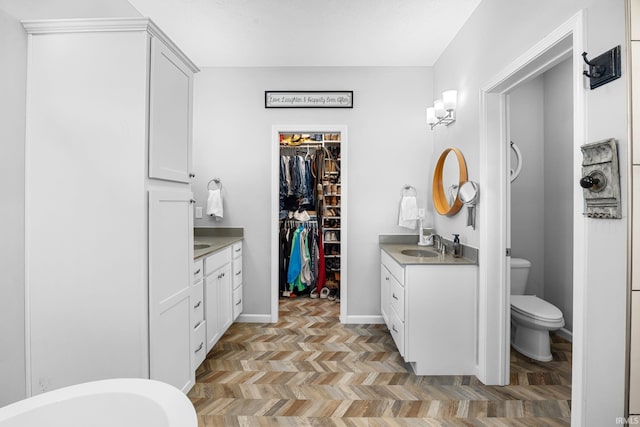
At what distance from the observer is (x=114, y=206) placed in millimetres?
1334

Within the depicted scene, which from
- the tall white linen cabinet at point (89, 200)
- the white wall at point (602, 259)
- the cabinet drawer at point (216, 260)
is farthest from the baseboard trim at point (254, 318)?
the white wall at point (602, 259)

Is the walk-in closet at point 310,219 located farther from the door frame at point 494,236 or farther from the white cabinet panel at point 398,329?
the door frame at point 494,236

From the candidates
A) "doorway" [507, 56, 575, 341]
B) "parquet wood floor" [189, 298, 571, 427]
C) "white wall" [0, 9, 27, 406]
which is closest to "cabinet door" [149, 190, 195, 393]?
"parquet wood floor" [189, 298, 571, 427]

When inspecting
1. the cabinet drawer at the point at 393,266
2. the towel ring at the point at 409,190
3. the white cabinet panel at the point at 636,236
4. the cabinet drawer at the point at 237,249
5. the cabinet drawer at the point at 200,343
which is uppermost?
the towel ring at the point at 409,190

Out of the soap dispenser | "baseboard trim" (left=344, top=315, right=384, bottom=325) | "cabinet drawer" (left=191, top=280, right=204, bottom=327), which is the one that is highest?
the soap dispenser

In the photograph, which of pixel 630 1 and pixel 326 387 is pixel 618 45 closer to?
pixel 630 1

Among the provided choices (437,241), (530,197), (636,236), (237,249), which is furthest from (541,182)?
(237,249)

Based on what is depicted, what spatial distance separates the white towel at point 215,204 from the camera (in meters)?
3.02

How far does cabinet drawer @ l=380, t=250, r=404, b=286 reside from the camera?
2.21 meters

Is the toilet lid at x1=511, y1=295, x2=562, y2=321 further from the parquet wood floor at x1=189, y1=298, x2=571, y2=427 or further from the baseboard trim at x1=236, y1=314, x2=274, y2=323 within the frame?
the baseboard trim at x1=236, y1=314, x2=274, y2=323

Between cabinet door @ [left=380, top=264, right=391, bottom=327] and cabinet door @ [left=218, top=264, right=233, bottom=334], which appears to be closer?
cabinet door @ [left=218, top=264, right=233, bottom=334]

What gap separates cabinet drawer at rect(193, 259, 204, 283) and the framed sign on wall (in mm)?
1808

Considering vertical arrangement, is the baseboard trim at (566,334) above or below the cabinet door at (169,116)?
below

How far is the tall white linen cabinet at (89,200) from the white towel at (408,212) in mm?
2300
